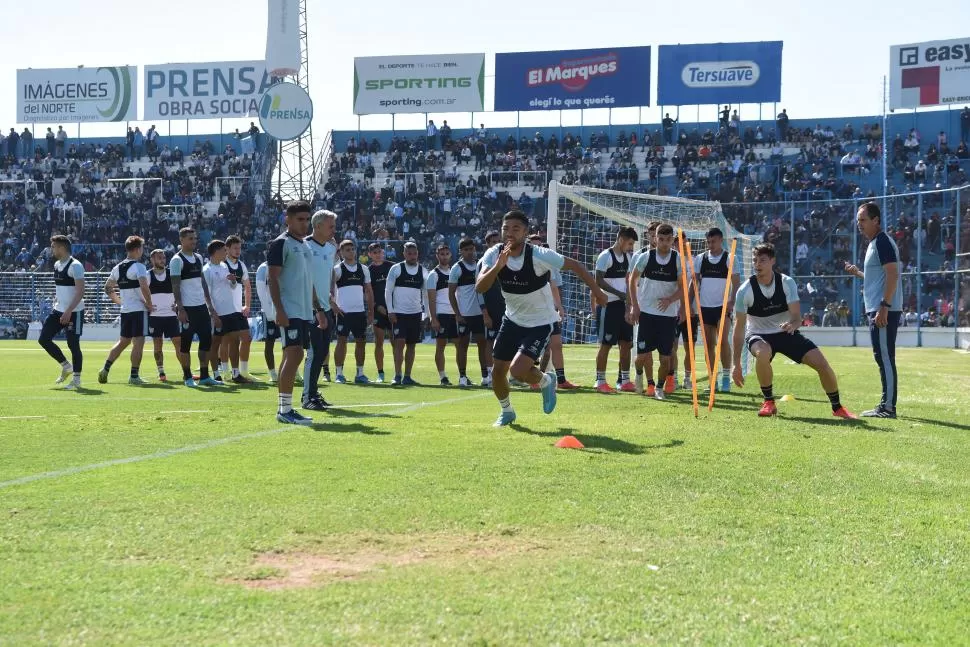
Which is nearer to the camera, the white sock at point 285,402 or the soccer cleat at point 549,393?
the soccer cleat at point 549,393

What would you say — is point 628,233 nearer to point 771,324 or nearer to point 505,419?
point 771,324

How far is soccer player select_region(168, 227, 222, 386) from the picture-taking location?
15.7 meters

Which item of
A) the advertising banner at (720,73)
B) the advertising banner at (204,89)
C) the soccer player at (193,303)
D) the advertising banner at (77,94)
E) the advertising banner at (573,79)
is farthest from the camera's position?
the advertising banner at (77,94)

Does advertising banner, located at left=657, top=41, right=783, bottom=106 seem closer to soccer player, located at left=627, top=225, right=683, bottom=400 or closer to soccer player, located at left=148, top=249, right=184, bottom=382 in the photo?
soccer player, located at left=148, top=249, right=184, bottom=382

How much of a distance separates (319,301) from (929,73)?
44.3 m

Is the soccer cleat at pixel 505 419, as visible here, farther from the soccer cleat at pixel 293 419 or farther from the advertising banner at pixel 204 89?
the advertising banner at pixel 204 89

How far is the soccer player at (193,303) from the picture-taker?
1574 cm

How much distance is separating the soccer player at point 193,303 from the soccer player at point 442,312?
132 inches

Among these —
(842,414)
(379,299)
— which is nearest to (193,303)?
(379,299)

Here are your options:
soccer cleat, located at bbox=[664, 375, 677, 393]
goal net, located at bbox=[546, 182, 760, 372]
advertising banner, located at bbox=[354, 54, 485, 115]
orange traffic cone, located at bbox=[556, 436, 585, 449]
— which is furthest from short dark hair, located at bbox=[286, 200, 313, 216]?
advertising banner, located at bbox=[354, 54, 485, 115]

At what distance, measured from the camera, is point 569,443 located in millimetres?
8031

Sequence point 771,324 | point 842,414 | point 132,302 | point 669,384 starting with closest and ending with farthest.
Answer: point 842,414
point 771,324
point 669,384
point 132,302

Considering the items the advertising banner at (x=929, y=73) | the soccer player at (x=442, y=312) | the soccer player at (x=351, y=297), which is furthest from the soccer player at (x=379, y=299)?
the advertising banner at (x=929, y=73)

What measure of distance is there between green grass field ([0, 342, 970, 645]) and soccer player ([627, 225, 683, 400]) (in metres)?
3.27
